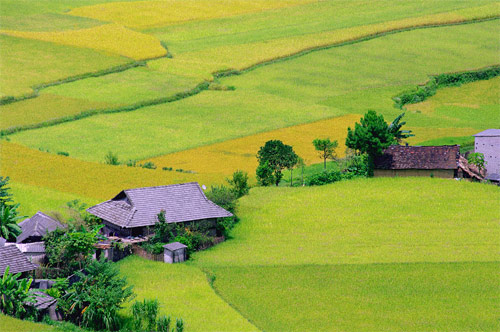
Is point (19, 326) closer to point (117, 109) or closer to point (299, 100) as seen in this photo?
point (117, 109)

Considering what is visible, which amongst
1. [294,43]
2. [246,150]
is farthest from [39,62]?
[246,150]

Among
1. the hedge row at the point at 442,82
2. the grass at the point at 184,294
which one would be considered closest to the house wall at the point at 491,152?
the hedge row at the point at 442,82

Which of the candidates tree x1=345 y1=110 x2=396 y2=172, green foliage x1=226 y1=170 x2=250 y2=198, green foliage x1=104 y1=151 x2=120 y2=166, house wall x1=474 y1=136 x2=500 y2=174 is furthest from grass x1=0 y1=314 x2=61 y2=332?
house wall x1=474 y1=136 x2=500 y2=174

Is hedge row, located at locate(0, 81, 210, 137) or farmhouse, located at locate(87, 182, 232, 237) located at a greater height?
hedge row, located at locate(0, 81, 210, 137)

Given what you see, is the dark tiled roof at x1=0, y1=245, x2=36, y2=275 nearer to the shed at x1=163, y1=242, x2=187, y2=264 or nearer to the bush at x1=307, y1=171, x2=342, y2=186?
the shed at x1=163, y1=242, x2=187, y2=264

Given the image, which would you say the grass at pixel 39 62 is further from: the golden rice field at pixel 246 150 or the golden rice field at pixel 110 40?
the golden rice field at pixel 246 150

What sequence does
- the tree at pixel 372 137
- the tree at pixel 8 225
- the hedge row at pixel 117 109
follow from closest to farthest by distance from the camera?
the tree at pixel 8 225
the tree at pixel 372 137
the hedge row at pixel 117 109
